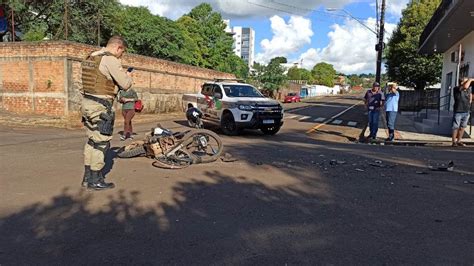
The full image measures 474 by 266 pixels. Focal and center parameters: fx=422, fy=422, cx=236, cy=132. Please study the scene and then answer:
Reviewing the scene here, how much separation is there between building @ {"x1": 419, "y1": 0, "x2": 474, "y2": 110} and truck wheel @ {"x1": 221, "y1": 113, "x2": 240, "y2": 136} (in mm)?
7820

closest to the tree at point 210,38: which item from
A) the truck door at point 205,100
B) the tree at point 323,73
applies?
the truck door at point 205,100

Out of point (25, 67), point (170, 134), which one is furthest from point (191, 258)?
point (25, 67)

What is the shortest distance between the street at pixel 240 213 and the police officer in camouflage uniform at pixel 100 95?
0.63m

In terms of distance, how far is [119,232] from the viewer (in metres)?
4.35

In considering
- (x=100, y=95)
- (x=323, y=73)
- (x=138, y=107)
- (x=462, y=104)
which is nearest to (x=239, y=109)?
(x=138, y=107)

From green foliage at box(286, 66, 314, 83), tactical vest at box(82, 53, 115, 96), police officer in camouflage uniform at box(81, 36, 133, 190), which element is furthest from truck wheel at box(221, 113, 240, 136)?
green foliage at box(286, 66, 314, 83)

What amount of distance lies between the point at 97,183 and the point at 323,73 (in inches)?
5512

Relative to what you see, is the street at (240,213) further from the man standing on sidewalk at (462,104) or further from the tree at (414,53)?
the tree at (414,53)

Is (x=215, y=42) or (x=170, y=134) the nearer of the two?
(x=170, y=134)

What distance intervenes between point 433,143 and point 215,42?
46199 mm

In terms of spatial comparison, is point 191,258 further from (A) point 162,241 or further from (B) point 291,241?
(B) point 291,241

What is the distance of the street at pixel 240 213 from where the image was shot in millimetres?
3836

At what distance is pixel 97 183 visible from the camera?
19.7 ft

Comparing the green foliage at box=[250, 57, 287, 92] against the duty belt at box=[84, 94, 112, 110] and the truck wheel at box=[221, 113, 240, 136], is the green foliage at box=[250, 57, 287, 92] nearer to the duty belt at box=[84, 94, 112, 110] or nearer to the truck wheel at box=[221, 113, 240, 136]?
the truck wheel at box=[221, 113, 240, 136]
